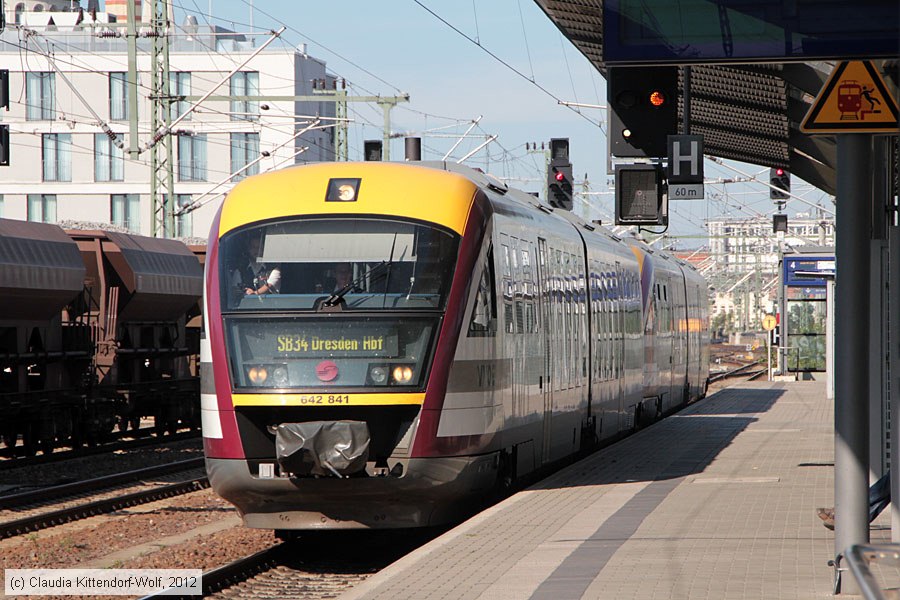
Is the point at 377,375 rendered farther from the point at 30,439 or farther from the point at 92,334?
the point at 92,334

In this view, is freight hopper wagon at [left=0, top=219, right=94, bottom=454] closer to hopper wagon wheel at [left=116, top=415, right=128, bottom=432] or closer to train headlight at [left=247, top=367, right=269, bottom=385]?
hopper wagon wheel at [left=116, top=415, right=128, bottom=432]

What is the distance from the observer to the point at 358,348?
12.2 m

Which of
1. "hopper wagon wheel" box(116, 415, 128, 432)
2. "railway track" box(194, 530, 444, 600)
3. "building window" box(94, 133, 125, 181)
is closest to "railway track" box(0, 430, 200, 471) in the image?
"hopper wagon wheel" box(116, 415, 128, 432)

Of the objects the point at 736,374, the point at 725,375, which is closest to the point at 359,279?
the point at 725,375

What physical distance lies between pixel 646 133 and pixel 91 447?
16025 mm

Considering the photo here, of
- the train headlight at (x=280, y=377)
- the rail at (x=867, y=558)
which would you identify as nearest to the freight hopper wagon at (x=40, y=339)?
the train headlight at (x=280, y=377)

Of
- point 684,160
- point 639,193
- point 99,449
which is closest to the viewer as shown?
point 639,193

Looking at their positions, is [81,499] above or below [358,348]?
below

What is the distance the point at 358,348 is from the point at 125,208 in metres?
55.7

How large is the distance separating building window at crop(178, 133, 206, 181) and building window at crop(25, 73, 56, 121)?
18.5 feet

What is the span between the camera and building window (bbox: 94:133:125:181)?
65438 millimetres

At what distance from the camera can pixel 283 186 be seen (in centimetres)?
1312

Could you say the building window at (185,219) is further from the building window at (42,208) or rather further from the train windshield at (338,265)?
the train windshield at (338,265)

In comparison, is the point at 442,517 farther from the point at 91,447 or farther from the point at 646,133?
the point at 91,447
